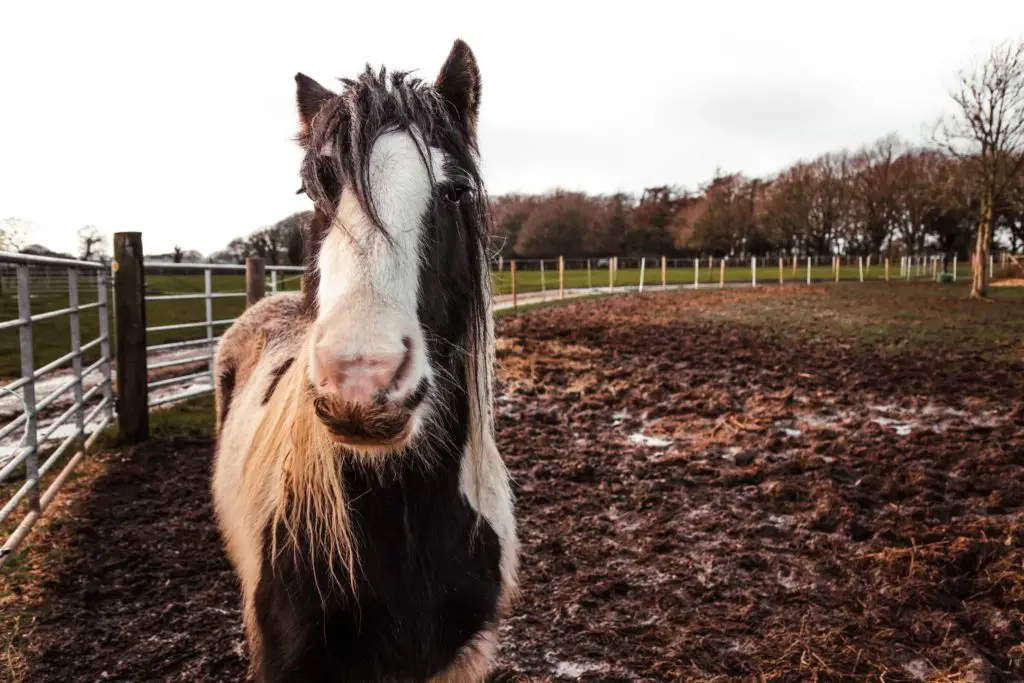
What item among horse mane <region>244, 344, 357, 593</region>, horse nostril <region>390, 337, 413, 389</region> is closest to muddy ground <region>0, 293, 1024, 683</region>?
horse mane <region>244, 344, 357, 593</region>

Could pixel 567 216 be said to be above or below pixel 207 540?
above

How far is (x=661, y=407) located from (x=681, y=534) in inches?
111

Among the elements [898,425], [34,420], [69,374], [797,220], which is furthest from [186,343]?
[797,220]

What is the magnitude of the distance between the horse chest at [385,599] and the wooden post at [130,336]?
14.6 feet

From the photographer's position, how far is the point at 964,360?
A: 868 cm

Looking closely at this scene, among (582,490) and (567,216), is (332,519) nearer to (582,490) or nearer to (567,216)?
(582,490)

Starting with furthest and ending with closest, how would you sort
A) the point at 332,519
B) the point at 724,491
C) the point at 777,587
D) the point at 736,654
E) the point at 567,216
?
the point at 567,216
the point at 724,491
the point at 777,587
the point at 736,654
the point at 332,519

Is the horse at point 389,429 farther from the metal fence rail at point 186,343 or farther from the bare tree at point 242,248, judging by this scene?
the bare tree at point 242,248

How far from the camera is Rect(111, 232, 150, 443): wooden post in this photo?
5.19 m

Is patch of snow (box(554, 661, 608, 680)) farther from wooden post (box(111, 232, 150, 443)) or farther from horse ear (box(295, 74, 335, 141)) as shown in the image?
wooden post (box(111, 232, 150, 443))

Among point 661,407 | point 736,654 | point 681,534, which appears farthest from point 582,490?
point 661,407

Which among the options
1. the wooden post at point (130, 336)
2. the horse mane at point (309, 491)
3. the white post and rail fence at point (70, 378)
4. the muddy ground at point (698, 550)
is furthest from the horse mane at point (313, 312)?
the wooden post at point (130, 336)

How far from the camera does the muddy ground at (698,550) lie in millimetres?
2596

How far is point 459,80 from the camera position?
6.15 ft
